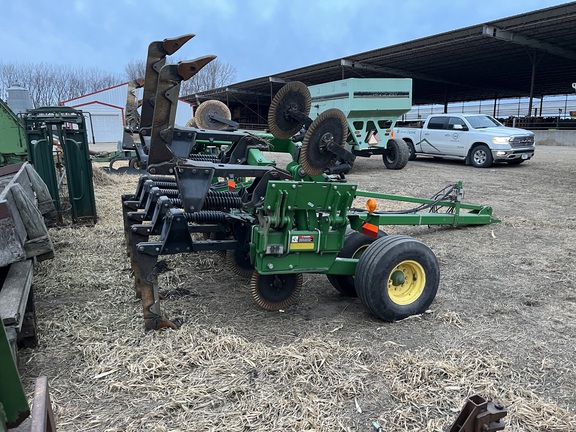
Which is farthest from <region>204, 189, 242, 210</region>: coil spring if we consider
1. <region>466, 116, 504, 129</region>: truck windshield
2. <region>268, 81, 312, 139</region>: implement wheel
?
<region>466, 116, 504, 129</region>: truck windshield

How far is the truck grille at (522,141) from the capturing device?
13273 millimetres

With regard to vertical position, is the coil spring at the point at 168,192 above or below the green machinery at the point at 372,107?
below

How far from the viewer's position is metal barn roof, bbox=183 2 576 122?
1752 cm

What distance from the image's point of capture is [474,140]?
45.2 feet

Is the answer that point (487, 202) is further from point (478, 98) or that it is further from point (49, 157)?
point (478, 98)

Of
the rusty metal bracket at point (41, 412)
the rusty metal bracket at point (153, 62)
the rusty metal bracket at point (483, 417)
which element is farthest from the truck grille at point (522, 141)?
the rusty metal bracket at point (41, 412)

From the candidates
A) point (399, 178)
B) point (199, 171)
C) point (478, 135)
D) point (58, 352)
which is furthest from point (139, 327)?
point (478, 135)

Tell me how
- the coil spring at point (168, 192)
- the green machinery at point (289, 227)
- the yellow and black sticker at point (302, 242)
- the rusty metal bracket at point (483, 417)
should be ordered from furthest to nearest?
the coil spring at point (168, 192) → the yellow and black sticker at point (302, 242) → the green machinery at point (289, 227) → the rusty metal bracket at point (483, 417)

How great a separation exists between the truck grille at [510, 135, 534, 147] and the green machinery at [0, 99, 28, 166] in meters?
12.3

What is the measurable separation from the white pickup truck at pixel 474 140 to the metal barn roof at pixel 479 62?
5.28 m

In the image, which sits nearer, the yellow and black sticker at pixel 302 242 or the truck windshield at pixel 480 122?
the yellow and black sticker at pixel 302 242

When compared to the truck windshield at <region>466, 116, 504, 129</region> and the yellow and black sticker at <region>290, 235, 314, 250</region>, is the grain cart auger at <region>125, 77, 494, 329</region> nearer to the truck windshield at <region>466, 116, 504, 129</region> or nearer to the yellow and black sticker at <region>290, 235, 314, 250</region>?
the yellow and black sticker at <region>290, 235, 314, 250</region>

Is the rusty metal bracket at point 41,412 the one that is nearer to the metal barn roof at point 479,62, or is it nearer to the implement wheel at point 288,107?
the implement wheel at point 288,107

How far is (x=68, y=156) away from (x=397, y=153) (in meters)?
9.79
